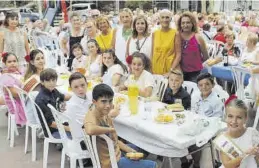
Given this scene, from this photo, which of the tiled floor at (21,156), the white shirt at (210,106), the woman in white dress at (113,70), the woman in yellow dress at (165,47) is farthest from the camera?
the woman in white dress at (113,70)

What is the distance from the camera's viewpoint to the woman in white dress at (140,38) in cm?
466

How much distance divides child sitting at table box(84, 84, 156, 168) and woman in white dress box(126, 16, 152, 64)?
193 cm

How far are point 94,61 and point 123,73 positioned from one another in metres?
0.67

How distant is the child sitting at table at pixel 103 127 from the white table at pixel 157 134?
175 millimetres

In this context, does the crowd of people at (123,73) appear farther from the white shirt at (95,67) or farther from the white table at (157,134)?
the white table at (157,134)

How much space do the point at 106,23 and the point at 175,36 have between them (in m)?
1.34

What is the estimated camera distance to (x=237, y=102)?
8.38ft

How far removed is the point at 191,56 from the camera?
4.51 metres

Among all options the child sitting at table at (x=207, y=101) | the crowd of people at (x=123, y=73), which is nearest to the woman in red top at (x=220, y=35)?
the crowd of people at (x=123, y=73)

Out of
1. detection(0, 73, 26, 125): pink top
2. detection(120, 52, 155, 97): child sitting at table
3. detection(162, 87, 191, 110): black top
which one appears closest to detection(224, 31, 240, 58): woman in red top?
detection(120, 52, 155, 97): child sitting at table

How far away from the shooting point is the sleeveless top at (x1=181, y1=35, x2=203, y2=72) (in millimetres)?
4453

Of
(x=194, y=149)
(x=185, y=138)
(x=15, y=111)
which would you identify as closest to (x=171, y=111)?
(x=194, y=149)

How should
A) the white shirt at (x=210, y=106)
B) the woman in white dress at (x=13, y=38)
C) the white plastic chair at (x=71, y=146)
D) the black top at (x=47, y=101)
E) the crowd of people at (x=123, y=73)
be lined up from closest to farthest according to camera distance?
the crowd of people at (x=123, y=73)
the white plastic chair at (x=71, y=146)
the white shirt at (x=210, y=106)
the black top at (x=47, y=101)
the woman in white dress at (x=13, y=38)

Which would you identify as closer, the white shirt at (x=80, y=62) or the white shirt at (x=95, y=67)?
the white shirt at (x=95, y=67)
